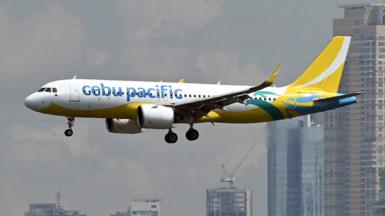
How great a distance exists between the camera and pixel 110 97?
12681 centimetres

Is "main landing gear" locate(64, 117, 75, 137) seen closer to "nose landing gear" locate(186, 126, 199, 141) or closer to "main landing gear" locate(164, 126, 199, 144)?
"main landing gear" locate(164, 126, 199, 144)

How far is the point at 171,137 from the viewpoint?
13025 centimetres

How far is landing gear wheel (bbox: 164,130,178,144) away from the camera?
12993 cm

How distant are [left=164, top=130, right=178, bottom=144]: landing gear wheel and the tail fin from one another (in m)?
12.4

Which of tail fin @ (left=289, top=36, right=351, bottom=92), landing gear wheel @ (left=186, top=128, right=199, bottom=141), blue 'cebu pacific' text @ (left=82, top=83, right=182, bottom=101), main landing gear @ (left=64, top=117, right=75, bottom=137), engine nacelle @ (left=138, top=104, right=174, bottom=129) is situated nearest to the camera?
main landing gear @ (left=64, top=117, right=75, bottom=137)

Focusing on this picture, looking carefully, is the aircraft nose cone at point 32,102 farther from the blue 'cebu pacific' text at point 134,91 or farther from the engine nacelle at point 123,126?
the engine nacelle at point 123,126

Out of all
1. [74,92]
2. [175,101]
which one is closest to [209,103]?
[175,101]

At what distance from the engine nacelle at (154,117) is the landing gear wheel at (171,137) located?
220 cm

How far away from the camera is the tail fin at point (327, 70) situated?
139 m

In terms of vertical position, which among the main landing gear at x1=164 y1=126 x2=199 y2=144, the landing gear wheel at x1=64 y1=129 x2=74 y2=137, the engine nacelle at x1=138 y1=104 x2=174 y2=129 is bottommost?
the landing gear wheel at x1=64 y1=129 x2=74 y2=137

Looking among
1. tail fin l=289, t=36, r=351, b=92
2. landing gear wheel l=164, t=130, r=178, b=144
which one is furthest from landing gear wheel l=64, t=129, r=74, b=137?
tail fin l=289, t=36, r=351, b=92

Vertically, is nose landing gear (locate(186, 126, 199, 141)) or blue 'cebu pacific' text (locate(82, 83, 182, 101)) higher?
blue 'cebu pacific' text (locate(82, 83, 182, 101))

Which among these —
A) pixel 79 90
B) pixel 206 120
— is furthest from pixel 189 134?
pixel 79 90

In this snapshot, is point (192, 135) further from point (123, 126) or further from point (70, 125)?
point (70, 125)
